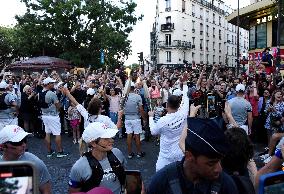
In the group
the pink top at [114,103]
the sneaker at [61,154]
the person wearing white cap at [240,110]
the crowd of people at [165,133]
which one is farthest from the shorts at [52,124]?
the person wearing white cap at [240,110]

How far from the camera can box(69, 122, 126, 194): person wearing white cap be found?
364 centimetres

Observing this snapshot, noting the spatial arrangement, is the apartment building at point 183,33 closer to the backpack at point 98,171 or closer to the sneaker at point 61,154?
the sneaker at point 61,154

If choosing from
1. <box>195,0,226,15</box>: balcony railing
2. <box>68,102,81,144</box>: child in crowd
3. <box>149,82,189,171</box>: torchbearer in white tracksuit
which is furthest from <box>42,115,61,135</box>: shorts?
<box>195,0,226,15</box>: balcony railing

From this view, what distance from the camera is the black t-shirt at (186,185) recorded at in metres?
2.43

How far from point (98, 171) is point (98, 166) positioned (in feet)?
0.16

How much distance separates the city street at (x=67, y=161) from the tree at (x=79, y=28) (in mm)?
26942

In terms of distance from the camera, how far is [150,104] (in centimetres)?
1313

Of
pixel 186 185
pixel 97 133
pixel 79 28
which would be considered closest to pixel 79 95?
pixel 97 133

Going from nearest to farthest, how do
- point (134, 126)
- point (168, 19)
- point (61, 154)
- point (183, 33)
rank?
point (134, 126) → point (61, 154) → point (168, 19) → point (183, 33)

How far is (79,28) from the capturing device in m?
40.3

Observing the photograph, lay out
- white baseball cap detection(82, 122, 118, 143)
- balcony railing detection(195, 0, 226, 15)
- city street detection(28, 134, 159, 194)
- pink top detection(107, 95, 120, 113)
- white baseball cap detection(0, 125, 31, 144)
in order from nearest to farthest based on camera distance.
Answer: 1. white baseball cap detection(0, 125, 31, 144)
2. white baseball cap detection(82, 122, 118, 143)
3. city street detection(28, 134, 159, 194)
4. pink top detection(107, 95, 120, 113)
5. balcony railing detection(195, 0, 226, 15)

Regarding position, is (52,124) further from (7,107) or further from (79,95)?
(79,95)

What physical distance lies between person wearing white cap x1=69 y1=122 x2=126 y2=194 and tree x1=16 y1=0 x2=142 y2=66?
115 feet

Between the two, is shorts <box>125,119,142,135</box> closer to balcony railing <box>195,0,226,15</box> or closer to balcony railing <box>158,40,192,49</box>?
balcony railing <box>158,40,192,49</box>
